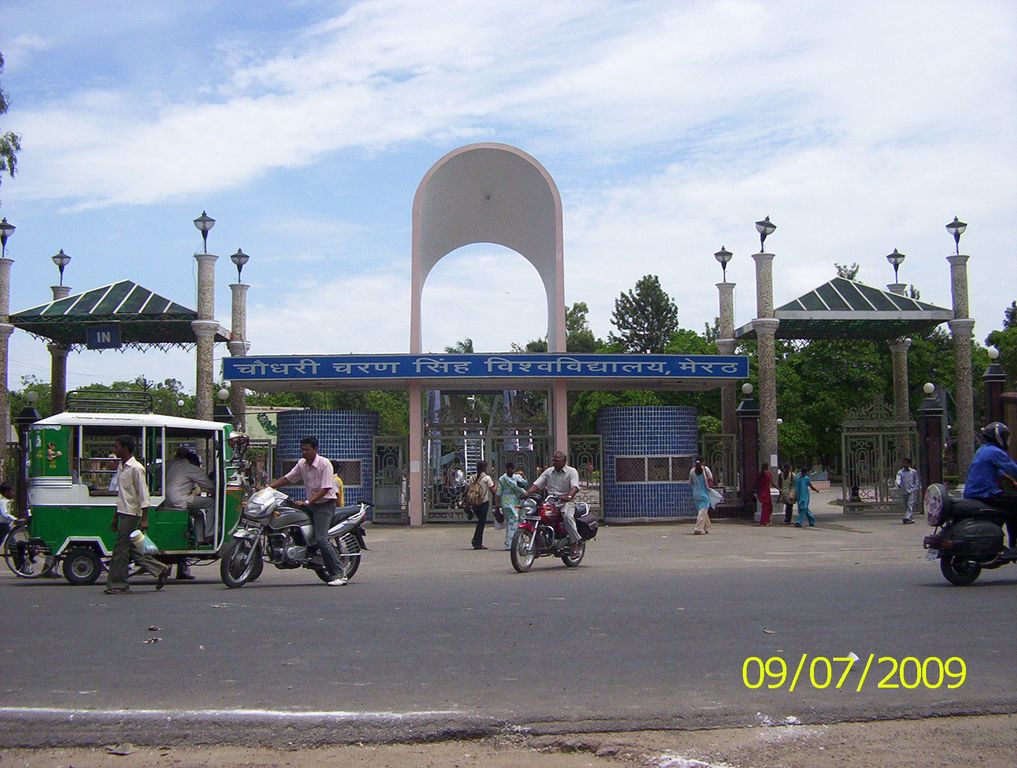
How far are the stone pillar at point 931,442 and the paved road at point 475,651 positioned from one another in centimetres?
1392

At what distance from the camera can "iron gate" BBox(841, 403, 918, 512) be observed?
2488cm

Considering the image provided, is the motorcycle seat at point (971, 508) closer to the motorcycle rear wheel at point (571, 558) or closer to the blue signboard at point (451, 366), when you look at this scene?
the motorcycle rear wheel at point (571, 558)

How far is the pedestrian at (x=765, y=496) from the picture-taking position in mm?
23812

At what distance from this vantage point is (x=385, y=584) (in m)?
11.4

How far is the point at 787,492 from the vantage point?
24.0m

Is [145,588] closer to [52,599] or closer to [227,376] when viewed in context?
[52,599]

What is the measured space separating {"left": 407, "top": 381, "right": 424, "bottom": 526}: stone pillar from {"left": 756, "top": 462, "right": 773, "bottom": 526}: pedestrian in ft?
26.1

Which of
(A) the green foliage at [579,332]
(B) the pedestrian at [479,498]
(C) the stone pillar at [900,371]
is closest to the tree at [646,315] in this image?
(A) the green foliage at [579,332]

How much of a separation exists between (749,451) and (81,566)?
58.3 ft

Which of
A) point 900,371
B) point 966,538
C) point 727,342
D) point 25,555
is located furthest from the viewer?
point 900,371

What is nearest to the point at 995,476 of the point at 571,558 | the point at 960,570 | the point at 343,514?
the point at 960,570

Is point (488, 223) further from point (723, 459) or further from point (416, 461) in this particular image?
point (723, 459)

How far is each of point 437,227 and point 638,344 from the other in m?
45.7
